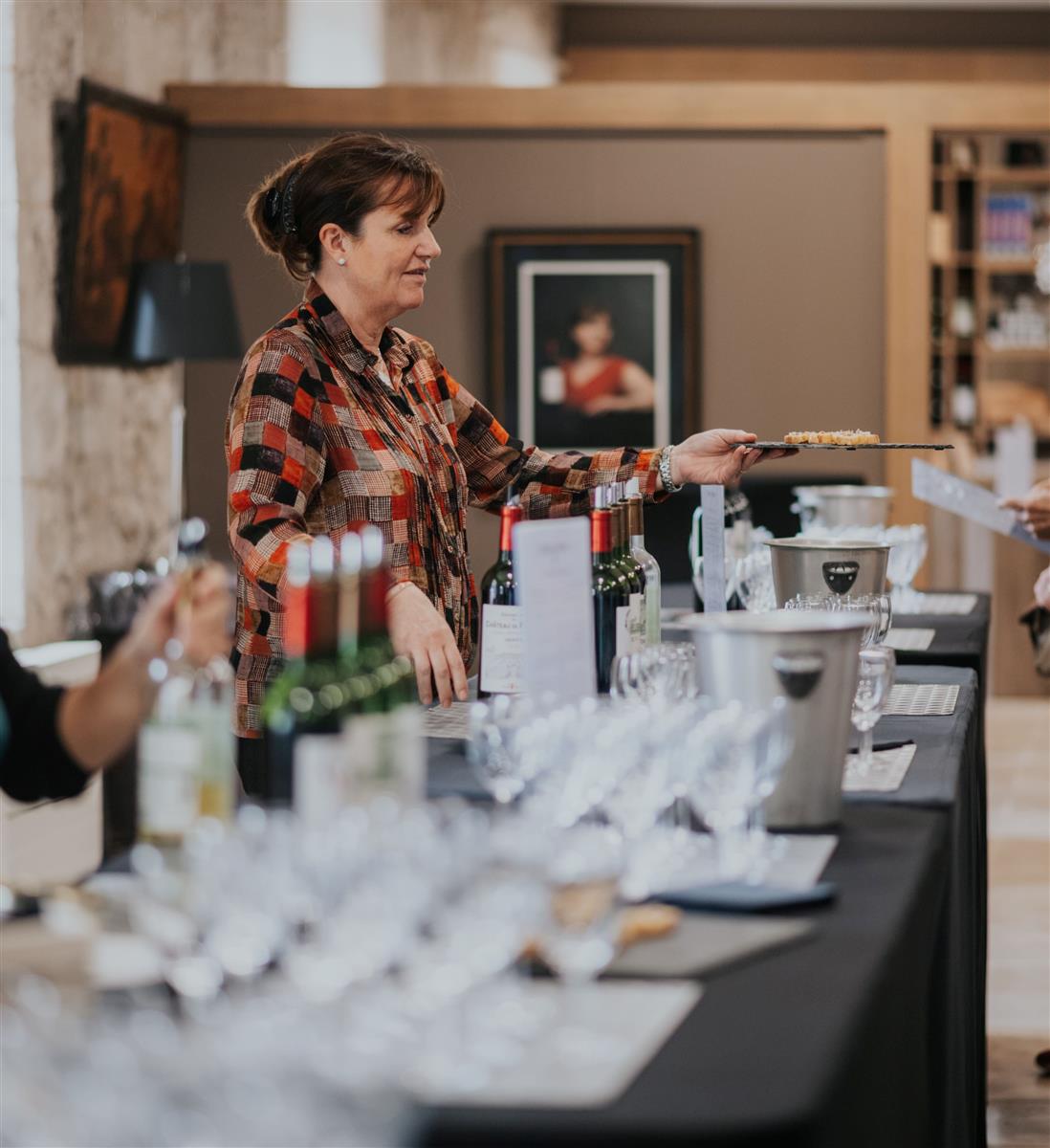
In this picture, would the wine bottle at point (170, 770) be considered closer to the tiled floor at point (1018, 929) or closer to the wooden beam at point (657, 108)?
the tiled floor at point (1018, 929)

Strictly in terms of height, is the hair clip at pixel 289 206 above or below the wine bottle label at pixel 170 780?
above

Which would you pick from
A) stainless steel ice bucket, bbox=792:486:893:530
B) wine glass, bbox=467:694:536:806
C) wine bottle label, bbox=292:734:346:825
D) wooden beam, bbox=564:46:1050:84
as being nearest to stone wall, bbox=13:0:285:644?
stainless steel ice bucket, bbox=792:486:893:530

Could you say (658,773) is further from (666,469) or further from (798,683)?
(666,469)

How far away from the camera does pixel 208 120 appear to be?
680 cm

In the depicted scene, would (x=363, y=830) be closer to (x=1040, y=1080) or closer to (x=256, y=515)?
(x=256, y=515)

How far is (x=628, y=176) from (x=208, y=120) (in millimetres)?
1614

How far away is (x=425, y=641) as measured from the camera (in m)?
2.19

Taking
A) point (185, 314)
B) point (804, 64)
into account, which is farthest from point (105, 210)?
point (804, 64)

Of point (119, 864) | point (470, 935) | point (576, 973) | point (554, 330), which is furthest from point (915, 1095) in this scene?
point (554, 330)

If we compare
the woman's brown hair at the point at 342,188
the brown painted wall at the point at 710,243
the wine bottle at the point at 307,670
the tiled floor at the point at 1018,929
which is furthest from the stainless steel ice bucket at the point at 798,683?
the brown painted wall at the point at 710,243

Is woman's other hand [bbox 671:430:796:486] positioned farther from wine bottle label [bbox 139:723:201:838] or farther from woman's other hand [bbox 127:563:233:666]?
wine bottle label [bbox 139:723:201:838]

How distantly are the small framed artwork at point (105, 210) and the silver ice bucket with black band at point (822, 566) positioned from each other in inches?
133

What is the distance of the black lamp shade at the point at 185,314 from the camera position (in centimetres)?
578

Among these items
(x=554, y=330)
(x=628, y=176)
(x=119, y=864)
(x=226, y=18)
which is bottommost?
(x=119, y=864)
